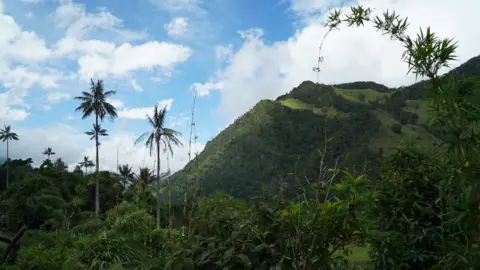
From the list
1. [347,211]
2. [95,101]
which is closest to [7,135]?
[95,101]

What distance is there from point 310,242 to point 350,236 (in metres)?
0.18

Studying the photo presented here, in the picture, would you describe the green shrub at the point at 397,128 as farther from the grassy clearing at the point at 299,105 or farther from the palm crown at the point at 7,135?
the palm crown at the point at 7,135

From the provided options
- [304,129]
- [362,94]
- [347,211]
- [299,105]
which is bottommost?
[347,211]

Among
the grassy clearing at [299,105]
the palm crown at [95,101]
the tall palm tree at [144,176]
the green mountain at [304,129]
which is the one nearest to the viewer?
the tall palm tree at [144,176]

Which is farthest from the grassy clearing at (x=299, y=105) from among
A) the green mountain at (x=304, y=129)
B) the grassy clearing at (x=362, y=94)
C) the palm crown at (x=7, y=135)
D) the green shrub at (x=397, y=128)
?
the palm crown at (x=7, y=135)

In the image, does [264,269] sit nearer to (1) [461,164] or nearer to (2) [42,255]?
(1) [461,164]

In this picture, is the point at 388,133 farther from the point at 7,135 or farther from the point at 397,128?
the point at 7,135

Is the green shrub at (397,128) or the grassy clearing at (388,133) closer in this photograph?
the grassy clearing at (388,133)

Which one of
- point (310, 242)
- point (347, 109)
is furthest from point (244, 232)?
point (347, 109)

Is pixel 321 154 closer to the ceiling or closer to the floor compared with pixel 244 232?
closer to the ceiling

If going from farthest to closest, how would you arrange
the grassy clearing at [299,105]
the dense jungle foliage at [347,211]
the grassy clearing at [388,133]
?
the grassy clearing at [299,105] → the grassy clearing at [388,133] → the dense jungle foliage at [347,211]

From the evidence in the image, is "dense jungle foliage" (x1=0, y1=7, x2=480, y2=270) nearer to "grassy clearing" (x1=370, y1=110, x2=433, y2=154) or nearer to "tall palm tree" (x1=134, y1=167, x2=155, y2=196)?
"tall palm tree" (x1=134, y1=167, x2=155, y2=196)

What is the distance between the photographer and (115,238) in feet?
12.8

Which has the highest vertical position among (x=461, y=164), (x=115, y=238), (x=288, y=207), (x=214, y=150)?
(x=214, y=150)
